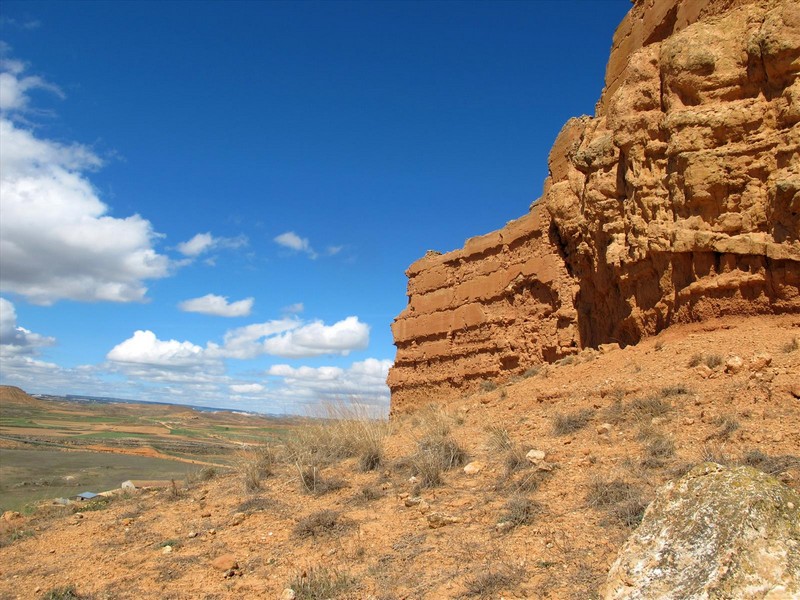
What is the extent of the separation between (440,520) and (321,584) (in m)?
1.38

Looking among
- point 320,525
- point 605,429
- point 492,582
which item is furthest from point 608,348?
point 492,582

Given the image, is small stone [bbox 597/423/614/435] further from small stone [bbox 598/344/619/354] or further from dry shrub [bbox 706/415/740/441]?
small stone [bbox 598/344/619/354]

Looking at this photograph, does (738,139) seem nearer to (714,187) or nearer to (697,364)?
(714,187)

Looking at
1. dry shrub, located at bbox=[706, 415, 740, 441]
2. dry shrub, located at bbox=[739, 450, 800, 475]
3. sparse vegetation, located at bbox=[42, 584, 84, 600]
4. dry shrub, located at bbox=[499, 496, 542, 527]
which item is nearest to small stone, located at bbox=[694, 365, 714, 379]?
dry shrub, located at bbox=[706, 415, 740, 441]

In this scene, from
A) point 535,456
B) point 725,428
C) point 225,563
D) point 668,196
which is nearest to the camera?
point 225,563

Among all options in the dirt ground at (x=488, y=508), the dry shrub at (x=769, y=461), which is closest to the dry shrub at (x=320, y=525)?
the dirt ground at (x=488, y=508)

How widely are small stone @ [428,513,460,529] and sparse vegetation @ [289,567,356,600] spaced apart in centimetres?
105

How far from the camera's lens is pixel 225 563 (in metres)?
6.13

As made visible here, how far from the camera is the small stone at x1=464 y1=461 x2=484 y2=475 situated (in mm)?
7266

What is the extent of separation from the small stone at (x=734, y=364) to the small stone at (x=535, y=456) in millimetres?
2686

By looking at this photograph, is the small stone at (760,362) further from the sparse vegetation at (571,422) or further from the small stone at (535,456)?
the small stone at (535,456)

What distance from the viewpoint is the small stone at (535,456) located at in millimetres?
6820

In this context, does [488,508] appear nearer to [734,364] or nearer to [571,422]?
[571,422]

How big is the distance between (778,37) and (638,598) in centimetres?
873
